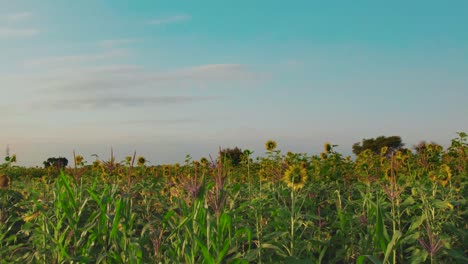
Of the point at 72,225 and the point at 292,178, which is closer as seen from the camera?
the point at 72,225

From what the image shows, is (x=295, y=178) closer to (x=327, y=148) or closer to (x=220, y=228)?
(x=220, y=228)

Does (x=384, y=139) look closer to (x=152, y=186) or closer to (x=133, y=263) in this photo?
(x=152, y=186)

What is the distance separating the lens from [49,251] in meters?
4.11

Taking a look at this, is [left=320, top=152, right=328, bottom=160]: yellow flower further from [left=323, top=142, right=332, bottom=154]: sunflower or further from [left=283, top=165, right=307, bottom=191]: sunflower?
[left=283, top=165, right=307, bottom=191]: sunflower

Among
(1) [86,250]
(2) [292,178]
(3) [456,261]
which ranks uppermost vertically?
(2) [292,178]

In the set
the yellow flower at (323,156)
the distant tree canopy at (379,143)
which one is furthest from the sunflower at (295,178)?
the distant tree canopy at (379,143)

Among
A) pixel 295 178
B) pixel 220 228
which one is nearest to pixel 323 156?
pixel 295 178

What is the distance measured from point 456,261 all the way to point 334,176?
15.5 feet

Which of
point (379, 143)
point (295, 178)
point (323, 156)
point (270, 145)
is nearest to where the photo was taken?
point (295, 178)

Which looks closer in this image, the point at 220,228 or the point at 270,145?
the point at 220,228

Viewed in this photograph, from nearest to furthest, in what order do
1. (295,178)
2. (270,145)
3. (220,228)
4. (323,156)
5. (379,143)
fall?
(220,228)
(295,178)
(270,145)
(323,156)
(379,143)

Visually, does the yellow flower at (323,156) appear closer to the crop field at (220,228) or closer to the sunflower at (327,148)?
the sunflower at (327,148)

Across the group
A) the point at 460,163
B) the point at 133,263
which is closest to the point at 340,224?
the point at 133,263

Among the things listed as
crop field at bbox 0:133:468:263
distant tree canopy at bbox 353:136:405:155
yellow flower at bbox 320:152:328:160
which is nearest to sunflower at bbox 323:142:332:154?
yellow flower at bbox 320:152:328:160
